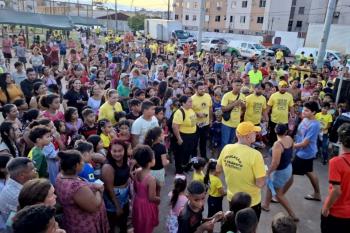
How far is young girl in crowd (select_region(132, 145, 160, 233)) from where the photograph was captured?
355cm

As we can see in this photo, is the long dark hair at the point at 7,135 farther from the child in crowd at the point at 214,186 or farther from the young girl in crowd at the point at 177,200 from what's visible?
the child in crowd at the point at 214,186

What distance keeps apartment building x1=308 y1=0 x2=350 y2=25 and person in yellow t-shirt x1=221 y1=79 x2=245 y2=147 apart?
1624 inches

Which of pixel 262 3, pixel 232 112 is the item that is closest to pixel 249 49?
pixel 262 3

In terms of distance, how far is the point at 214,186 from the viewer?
4082mm

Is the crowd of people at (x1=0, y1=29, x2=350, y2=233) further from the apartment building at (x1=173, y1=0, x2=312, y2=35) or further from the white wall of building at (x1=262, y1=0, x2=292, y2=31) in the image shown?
the apartment building at (x1=173, y1=0, x2=312, y2=35)

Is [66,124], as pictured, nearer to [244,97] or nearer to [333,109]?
[244,97]

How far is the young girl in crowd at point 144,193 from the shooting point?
3551mm

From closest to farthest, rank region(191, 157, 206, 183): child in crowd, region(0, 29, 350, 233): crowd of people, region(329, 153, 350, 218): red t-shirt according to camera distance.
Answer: region(0, 29, 350, 233): crowd of people
region(329, 153, 350, 218): red t-shirt
region(191, 157, 206, 183): child in crowd

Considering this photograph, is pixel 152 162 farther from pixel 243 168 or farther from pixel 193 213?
pixel 243 168

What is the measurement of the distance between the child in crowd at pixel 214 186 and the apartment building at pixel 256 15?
1972 inches

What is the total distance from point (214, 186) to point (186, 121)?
1975 millimetres

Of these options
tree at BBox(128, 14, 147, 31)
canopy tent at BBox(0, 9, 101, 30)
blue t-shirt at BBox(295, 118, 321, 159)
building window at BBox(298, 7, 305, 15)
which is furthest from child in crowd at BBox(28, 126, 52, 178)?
tree at BBox(128, 14, 147, 31)

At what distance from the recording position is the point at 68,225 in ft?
10.3

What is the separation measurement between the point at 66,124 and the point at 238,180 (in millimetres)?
3051
